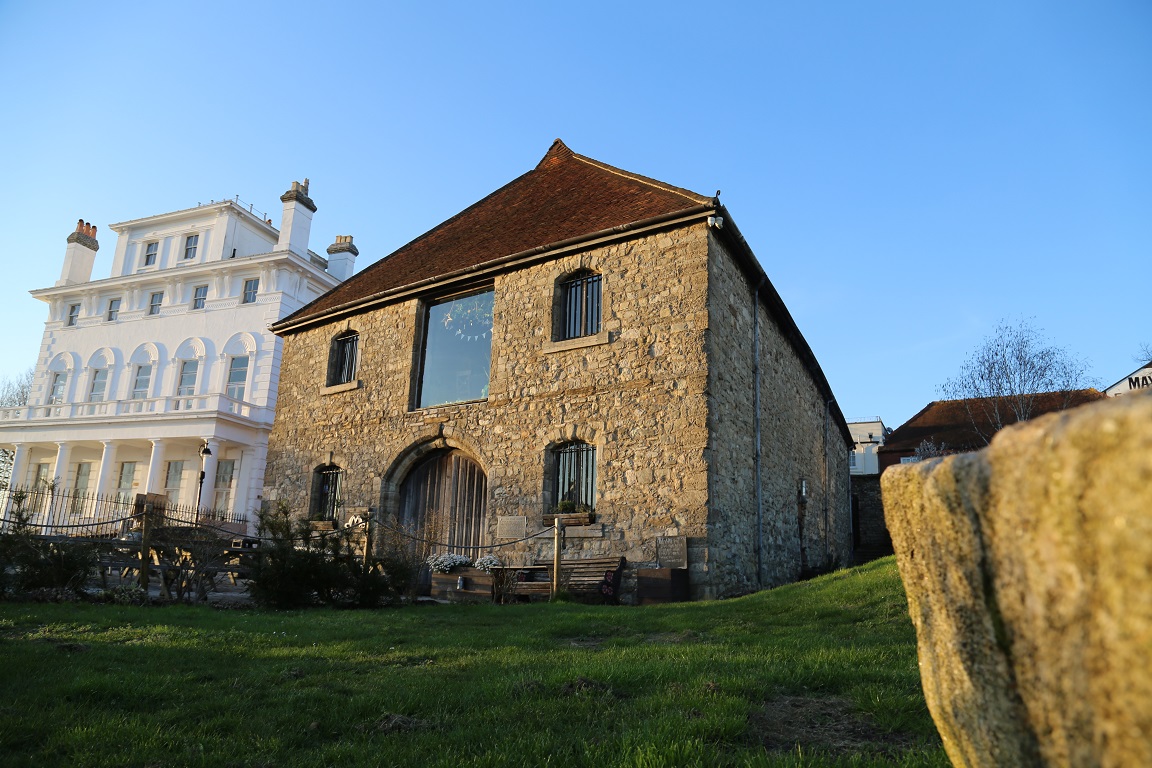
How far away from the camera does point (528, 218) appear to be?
16125mm

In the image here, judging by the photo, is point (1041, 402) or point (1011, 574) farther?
point (1041, 402)

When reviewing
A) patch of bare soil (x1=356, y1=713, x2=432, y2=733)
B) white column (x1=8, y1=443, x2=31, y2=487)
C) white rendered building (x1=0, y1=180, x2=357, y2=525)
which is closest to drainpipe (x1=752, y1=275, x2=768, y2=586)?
patch of bare soil (x1=356, y1=713, x2=432, y2=733)

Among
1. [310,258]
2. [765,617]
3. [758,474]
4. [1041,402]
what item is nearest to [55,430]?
[310,258]

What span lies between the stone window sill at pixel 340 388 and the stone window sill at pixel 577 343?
5503 millimetres

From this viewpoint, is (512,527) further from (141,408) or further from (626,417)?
(141,408)

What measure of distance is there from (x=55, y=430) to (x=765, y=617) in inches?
1072

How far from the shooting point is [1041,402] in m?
31.0

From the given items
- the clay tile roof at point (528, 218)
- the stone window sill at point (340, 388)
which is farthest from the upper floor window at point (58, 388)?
the stone window sill at point (340, 388)

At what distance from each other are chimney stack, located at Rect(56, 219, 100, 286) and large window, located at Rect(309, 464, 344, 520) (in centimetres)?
2129

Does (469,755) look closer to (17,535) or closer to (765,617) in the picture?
(765,617)

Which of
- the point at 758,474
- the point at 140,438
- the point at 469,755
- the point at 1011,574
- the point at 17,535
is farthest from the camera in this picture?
the point at 140,438

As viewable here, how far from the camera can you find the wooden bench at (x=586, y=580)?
36.9 ft

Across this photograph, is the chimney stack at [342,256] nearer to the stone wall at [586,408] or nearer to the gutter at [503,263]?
the gutter at [503,263]

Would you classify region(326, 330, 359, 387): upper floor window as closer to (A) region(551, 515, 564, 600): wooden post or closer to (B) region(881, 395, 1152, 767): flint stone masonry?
(A) region(551, 515, 564, 600): wooden post
